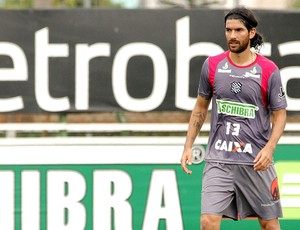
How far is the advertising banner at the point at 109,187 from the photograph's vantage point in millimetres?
8102

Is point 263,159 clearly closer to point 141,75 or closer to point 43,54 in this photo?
point 141,75

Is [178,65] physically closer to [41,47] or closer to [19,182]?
[41,47]

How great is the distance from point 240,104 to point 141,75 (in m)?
1.65

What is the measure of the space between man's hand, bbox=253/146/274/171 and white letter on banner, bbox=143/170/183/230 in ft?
5.57

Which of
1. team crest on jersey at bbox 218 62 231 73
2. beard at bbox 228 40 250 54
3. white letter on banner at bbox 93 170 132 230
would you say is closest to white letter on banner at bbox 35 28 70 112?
white letter on banner at bbox 93 170 132 230

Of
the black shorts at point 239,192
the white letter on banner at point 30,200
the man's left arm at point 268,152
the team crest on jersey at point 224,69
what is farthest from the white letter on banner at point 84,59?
the man's left arm at point 268,152

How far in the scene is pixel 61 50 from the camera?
8.11 meters

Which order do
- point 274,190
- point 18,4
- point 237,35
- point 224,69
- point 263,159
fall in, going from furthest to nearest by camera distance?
point 18,4, point 274,190, point 224,69, point 237,35, point 263,159

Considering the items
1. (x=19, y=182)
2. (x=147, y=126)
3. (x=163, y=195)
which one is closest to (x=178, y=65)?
(x=147, y=126)

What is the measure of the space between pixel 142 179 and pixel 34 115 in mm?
1056

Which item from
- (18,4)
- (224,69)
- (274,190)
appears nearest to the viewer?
(224,69)

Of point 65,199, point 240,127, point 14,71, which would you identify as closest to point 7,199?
point 65,199

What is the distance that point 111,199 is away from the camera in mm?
8156

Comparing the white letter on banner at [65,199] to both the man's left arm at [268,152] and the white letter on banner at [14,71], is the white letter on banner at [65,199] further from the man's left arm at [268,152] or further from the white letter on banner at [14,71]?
the man's left arm at [268,152]
